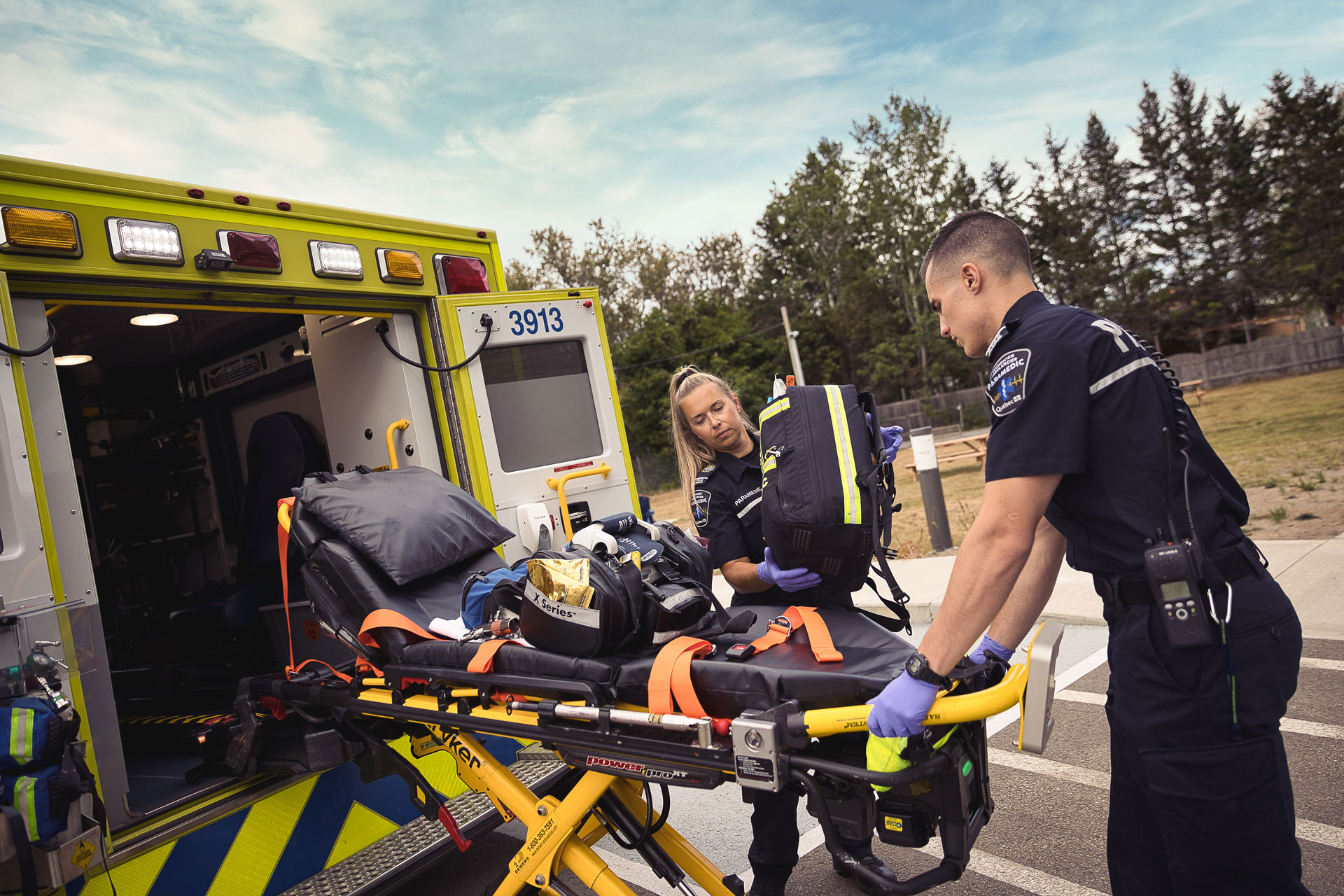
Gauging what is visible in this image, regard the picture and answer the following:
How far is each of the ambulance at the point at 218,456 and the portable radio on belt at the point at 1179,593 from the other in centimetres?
254

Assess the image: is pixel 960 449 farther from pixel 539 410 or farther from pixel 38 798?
pixel 38 798

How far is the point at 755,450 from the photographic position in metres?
3.19

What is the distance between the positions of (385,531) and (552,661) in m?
1.06

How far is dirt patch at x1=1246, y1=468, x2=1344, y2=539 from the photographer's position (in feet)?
22.2

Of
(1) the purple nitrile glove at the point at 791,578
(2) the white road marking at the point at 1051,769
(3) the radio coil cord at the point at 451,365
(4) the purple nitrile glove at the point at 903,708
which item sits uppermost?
(3) the radio coil cord at the point at 451,365

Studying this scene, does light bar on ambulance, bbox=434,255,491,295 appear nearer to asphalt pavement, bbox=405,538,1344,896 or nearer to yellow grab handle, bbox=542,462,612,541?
yellow grab handle, bbox=542,462,612,541

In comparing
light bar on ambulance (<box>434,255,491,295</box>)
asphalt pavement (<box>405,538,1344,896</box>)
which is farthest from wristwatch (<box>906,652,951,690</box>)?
light bar on ambulance (<box>434,255,491,295</box>)

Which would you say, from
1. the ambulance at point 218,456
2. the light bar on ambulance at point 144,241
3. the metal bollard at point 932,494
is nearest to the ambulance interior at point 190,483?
the ambulance at point 218,456

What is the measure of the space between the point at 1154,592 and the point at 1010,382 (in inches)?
20.1

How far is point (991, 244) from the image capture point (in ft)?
6.59

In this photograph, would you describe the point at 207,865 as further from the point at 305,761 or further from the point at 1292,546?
the point at 1292,546

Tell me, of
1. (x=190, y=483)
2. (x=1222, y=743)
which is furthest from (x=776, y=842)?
(x=190, y=483)

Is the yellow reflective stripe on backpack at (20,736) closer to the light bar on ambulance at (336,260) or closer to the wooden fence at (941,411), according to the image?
the light bar on ambulance at (336,260)

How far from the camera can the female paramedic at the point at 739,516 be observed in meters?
2.77
